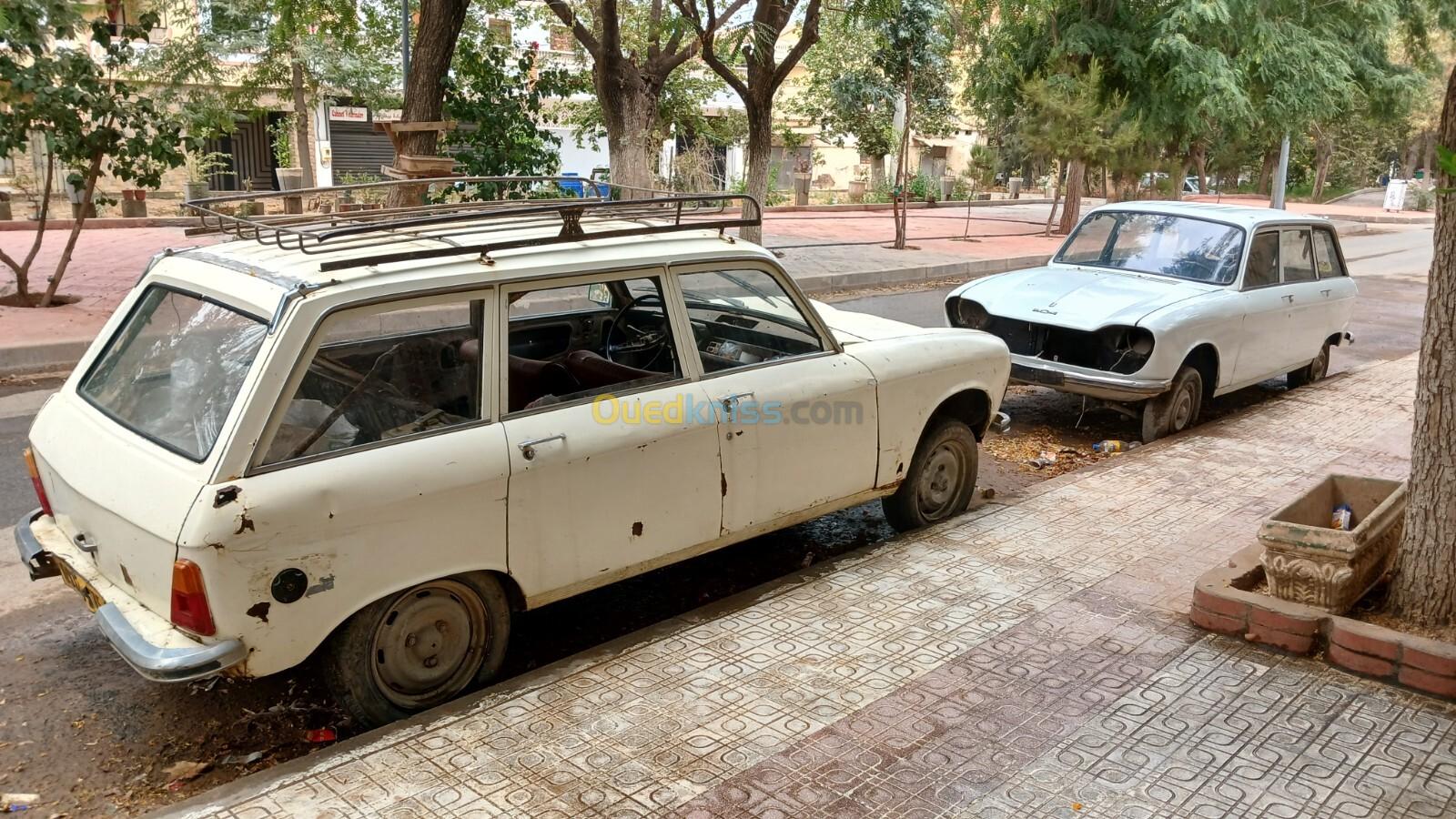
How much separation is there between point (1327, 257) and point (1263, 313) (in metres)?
1.47

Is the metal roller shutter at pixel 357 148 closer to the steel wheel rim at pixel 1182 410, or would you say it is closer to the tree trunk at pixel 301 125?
the tree trunk at pixel 301 125

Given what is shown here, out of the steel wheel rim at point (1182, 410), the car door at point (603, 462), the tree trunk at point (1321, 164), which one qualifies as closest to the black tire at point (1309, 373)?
the steel wheel rim at point (1182, 410)

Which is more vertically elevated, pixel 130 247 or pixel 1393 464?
pixel 130 247

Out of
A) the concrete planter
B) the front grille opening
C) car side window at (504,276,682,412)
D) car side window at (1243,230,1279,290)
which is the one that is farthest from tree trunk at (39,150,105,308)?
the concrete planter

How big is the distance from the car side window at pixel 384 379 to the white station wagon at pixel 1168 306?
15.1 feet

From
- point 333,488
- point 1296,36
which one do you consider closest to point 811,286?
point 333,488

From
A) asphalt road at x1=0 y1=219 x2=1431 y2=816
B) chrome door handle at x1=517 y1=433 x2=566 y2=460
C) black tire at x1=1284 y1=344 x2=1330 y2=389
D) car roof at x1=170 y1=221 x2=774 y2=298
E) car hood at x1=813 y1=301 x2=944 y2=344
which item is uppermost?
car roof at x1=170 y1=221 x2=774 y2=298

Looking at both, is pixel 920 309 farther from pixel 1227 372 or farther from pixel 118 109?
pixel 118 109

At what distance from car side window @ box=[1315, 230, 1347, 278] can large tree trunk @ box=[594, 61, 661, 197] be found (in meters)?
7.30

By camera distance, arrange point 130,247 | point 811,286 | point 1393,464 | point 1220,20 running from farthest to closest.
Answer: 1. point 1220,20
2. point 130,247
3. point 811,286
4. point 1393,464

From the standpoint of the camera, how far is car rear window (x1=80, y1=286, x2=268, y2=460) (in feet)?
11.2

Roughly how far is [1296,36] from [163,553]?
25.9 meters

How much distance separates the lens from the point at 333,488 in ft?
10.9

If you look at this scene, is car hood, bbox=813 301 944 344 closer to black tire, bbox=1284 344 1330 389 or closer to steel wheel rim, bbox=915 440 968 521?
steel wheel rim, bbox=915 440 968 521
